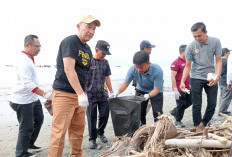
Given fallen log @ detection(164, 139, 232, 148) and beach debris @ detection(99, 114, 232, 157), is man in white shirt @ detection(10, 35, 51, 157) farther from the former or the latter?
fallen log @ detection(164, 139, 232, 148)

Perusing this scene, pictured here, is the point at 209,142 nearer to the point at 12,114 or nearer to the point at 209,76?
the point at 209,76

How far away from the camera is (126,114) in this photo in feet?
10.9

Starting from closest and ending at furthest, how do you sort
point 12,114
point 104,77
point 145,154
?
point 145,154, point 104,77, point 12,114

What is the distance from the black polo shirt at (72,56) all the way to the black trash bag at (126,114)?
90 centimetres

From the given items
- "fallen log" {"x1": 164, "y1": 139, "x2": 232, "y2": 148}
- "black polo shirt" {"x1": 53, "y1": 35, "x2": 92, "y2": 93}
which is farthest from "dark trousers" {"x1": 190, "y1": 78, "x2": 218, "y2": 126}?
"black polo shirt" {"x1": 53, "y1": 35, "x2": 92, "y2": 93}

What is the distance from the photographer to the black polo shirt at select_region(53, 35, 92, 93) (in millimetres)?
2553

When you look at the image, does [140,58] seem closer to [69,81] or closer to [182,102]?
[69,81]

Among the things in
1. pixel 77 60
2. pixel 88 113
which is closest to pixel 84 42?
pixel 77 60

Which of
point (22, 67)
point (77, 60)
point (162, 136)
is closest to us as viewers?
point (162, 136)

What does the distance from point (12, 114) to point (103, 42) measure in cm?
480

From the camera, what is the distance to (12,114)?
6.65 meters

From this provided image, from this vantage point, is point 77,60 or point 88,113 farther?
point 88,113

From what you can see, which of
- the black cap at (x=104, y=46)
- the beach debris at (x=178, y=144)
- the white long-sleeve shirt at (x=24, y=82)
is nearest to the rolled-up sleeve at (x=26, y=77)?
the white long-sleeve shirt at (x=24, y=82)

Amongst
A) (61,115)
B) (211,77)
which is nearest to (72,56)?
(61,115)
